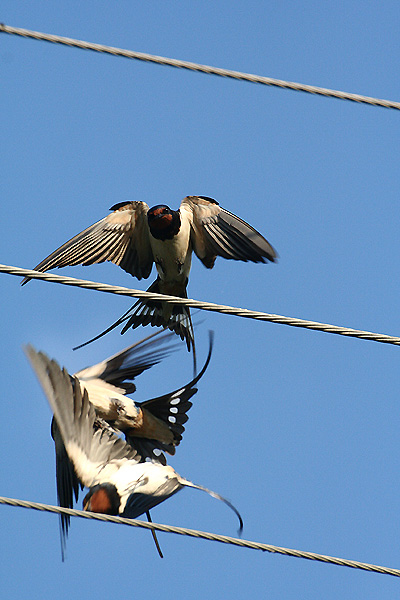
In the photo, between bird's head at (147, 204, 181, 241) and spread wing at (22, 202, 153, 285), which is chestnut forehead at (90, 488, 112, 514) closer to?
spread wing at (22, 202, 153, 285)

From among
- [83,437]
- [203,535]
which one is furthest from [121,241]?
[203,535]

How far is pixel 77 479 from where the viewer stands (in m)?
5.25

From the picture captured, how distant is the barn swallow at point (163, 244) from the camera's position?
6.56 metres

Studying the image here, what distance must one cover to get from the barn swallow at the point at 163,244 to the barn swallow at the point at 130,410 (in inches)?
24.0

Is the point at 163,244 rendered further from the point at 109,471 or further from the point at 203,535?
the point at 203,535

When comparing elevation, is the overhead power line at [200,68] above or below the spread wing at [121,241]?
above

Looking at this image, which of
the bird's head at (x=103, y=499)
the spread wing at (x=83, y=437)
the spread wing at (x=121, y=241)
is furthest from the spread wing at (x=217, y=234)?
the bird's head at (x=103, y=499)

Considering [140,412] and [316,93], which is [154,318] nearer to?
[140,412]

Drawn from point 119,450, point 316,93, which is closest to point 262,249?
point 119,450

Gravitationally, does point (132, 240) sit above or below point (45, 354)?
above

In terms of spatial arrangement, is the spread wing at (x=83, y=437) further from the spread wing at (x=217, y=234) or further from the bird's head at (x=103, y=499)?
the spread wing at (x=217, y=234)

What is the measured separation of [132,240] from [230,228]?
34.5 inches

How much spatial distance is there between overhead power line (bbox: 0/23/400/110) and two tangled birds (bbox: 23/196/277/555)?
1.26 metres

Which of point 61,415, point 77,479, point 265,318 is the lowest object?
point 77,479
